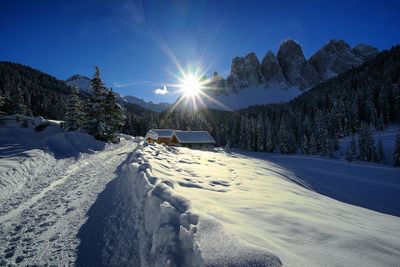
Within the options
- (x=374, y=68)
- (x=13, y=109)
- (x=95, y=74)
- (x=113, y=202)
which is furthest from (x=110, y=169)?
(x=374, y=68)

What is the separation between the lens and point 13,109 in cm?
6394

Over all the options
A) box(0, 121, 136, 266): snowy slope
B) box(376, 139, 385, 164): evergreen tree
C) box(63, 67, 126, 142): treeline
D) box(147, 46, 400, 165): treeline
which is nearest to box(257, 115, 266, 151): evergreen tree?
box(147, 46, 400, 165): treeline

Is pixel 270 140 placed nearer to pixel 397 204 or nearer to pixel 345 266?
pixel 397 204

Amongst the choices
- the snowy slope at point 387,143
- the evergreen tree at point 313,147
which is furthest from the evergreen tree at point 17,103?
the snowy slope at point 387,143

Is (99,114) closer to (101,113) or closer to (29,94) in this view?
(101,113)

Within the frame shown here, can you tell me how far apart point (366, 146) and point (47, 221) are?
67.9 meters

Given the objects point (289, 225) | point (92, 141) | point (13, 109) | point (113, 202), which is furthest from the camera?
point (13, 109)

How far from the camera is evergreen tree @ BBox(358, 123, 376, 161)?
179 feet

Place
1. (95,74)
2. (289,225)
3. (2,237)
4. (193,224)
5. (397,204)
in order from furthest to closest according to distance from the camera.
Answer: (95,74), (397,204), (2,237), (289,225), (193,224)

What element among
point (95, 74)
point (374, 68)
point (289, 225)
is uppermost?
point (374, 68)

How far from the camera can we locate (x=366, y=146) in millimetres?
55344

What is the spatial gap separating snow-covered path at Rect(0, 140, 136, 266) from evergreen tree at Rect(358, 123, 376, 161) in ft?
211

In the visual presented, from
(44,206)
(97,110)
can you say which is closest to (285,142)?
(97,110)

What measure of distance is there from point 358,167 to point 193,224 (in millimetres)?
39344
